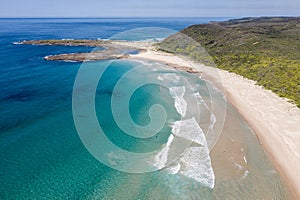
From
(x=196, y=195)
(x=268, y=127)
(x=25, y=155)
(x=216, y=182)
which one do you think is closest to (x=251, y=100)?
(x=268, y=127)

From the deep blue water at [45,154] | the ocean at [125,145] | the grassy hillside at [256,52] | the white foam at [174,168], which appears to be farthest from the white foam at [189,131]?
the grassy hillside at [256,52]

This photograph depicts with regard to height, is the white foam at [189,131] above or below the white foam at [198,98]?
below

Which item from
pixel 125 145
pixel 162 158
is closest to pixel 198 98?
pixel 162 158

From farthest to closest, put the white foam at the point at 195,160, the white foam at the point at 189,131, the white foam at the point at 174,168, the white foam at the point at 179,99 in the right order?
1. the white foam at the point at 179,99
2. the white foam at the point at 189,131
3. the white foam at the point at 174,168
4. the white foam at the point at 195,160

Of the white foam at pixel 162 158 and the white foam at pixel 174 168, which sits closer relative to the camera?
the white foam at pixel 174 168

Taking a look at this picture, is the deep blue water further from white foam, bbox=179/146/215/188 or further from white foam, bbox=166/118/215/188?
white foam, bbox=179/146/215/188

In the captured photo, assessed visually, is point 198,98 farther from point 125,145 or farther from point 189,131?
point 125,145

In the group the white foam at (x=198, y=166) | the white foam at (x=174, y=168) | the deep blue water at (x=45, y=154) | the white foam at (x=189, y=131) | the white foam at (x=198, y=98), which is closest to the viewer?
the deep blue water at (x=45, y=154)

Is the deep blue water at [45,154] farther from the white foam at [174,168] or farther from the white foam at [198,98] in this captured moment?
the white foam at [198,98]
